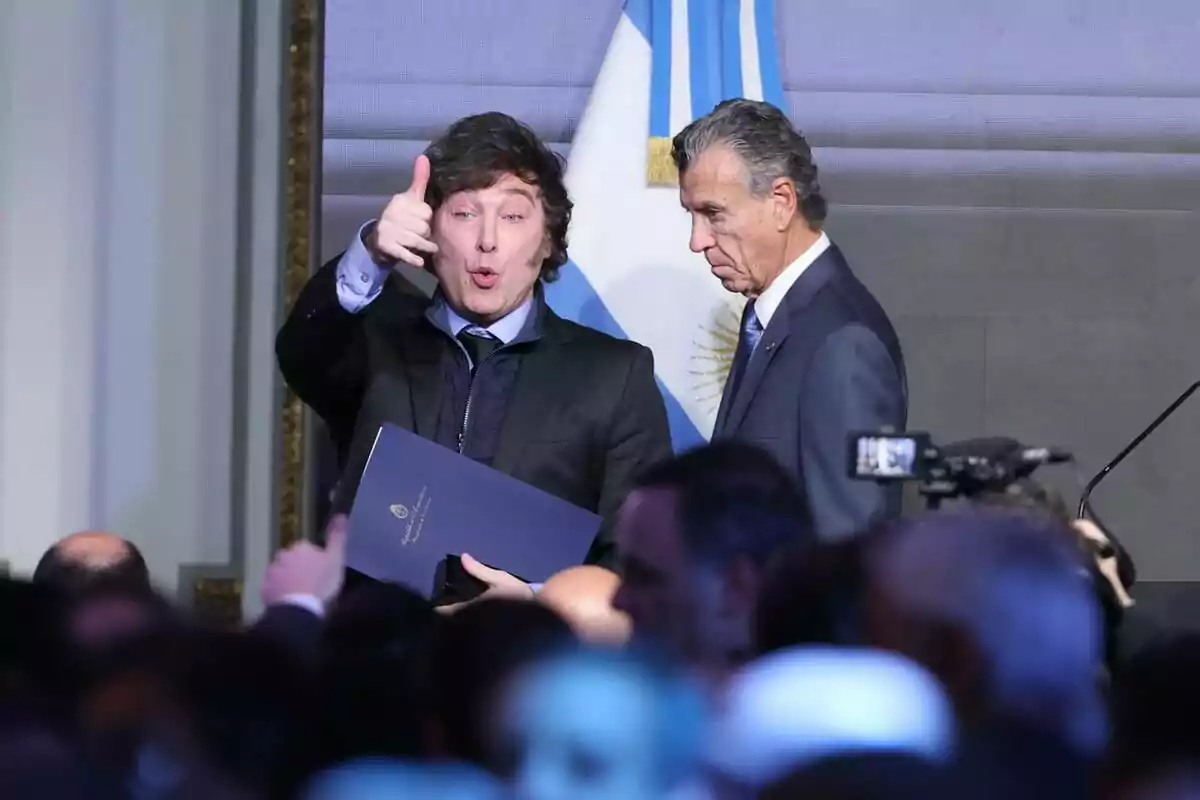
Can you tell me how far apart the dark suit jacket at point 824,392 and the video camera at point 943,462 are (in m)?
0.46

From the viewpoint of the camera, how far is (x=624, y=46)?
9.57 feet

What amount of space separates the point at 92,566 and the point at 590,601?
0.47 m

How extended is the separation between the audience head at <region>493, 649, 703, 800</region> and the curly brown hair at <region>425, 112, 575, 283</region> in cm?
123

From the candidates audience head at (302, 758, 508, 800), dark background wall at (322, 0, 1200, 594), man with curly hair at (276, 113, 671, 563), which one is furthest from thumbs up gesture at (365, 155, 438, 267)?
dark background wall at (322, 0, 1200, 594)

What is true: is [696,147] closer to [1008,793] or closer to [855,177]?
[855,177]

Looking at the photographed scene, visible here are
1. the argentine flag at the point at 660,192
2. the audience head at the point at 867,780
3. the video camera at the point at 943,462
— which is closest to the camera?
the audience head at the point at 867,780

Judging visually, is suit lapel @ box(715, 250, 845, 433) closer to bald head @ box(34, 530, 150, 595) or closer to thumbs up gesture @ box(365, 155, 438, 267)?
thumbs up gesture @ box(365, 155, 438, 267)

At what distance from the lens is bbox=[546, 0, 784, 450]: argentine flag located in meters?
2.88

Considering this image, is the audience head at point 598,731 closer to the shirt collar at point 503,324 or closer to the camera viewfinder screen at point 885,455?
the camera viewfinder screen at point 885,455

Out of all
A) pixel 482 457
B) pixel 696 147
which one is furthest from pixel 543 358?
pixel 696 147

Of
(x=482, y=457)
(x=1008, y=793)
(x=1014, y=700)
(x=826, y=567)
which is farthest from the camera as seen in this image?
(x=482, y=457)

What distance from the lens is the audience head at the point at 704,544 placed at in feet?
2.88

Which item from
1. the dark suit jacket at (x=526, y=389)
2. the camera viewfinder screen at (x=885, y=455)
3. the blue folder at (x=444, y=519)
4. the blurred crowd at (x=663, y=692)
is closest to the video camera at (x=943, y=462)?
the camera viewfinder screen at (x=885, y=455)

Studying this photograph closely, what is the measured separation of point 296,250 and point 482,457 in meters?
1.18
